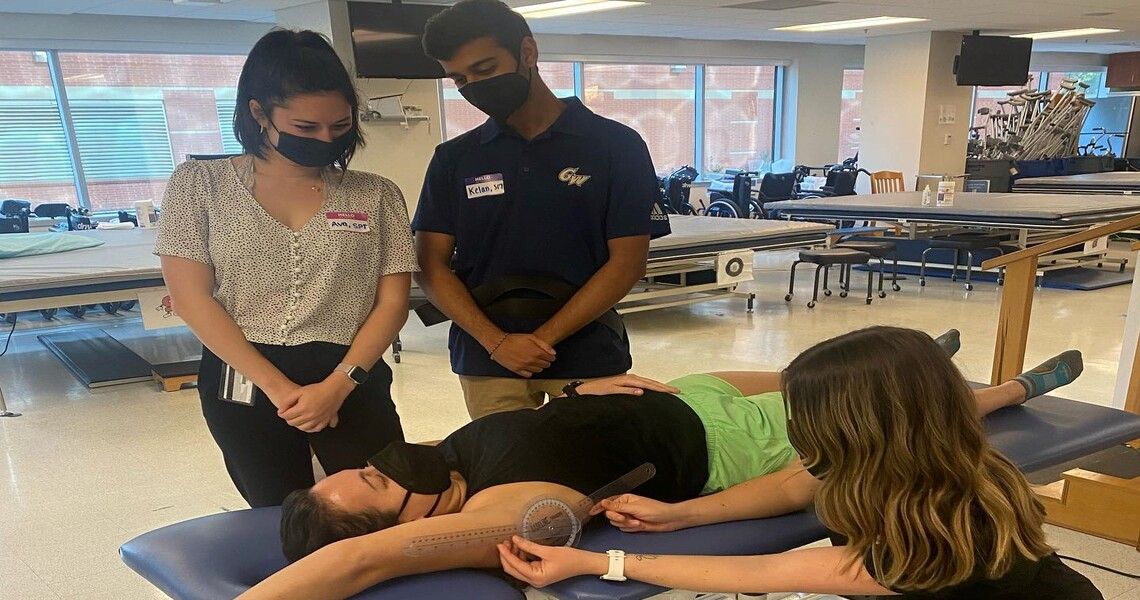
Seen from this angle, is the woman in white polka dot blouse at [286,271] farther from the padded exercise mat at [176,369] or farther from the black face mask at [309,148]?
the padded exercise mat at [176,369]

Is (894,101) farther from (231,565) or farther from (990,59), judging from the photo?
(231,565)

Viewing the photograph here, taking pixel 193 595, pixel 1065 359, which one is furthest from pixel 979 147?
pixel 193 595

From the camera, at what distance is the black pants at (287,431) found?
151 cm

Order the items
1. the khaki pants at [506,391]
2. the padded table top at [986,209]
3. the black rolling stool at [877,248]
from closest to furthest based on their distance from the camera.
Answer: the khaki pants at [506,391] → the padded table top at [986,209] → the black rolling stool at [877,248]

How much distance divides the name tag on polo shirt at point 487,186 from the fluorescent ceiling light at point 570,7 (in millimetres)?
4845

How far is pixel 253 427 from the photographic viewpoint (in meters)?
1.51

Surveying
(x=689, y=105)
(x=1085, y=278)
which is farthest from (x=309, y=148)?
(x=689, y=105)

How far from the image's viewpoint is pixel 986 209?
18.8 feet

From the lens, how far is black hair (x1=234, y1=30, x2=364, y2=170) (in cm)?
141

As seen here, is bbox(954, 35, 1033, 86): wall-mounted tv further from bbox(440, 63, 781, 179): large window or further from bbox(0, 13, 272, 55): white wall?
bbox(0, 13, 272, 55): white wall

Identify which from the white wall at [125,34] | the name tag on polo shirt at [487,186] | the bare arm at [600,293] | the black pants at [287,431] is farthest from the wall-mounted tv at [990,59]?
the black pants at [287,431]

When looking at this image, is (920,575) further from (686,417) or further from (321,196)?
(321,196)

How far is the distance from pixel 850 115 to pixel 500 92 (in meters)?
12.0

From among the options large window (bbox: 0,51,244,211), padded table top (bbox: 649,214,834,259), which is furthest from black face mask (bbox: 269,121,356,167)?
large window (bbox: 0,51,244,211)
